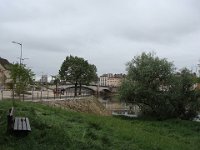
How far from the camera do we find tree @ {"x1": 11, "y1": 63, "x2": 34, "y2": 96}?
37.8 metres

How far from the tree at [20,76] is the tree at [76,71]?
213 feet

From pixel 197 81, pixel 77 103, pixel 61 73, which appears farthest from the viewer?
pixel 61 73

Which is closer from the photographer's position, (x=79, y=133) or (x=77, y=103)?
(x=79, y=133)

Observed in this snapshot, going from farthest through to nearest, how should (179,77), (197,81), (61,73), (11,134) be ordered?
(61,73), (179,77), (197,81), (11,134)

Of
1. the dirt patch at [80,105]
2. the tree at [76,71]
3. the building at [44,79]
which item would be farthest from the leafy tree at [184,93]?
the building at [44,79]

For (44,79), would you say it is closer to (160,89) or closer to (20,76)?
(160,89)

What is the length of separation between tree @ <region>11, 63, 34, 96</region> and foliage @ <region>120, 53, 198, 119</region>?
48.8ft

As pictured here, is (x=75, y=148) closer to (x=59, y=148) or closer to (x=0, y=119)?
(x=59, y=148)

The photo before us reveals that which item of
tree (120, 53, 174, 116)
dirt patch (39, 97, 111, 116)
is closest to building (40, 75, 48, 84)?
dirt patch (39, 97, 111, 116)

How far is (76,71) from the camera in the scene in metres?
106

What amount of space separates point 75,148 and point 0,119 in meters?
4.32

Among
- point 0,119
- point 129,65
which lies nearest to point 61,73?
point 129,65

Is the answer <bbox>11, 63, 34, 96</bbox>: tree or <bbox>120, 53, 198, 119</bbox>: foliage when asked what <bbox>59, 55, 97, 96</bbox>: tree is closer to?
<bbox>120, 53, 198, 119</bbox>: foliage

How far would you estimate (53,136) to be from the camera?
43.9 ft
